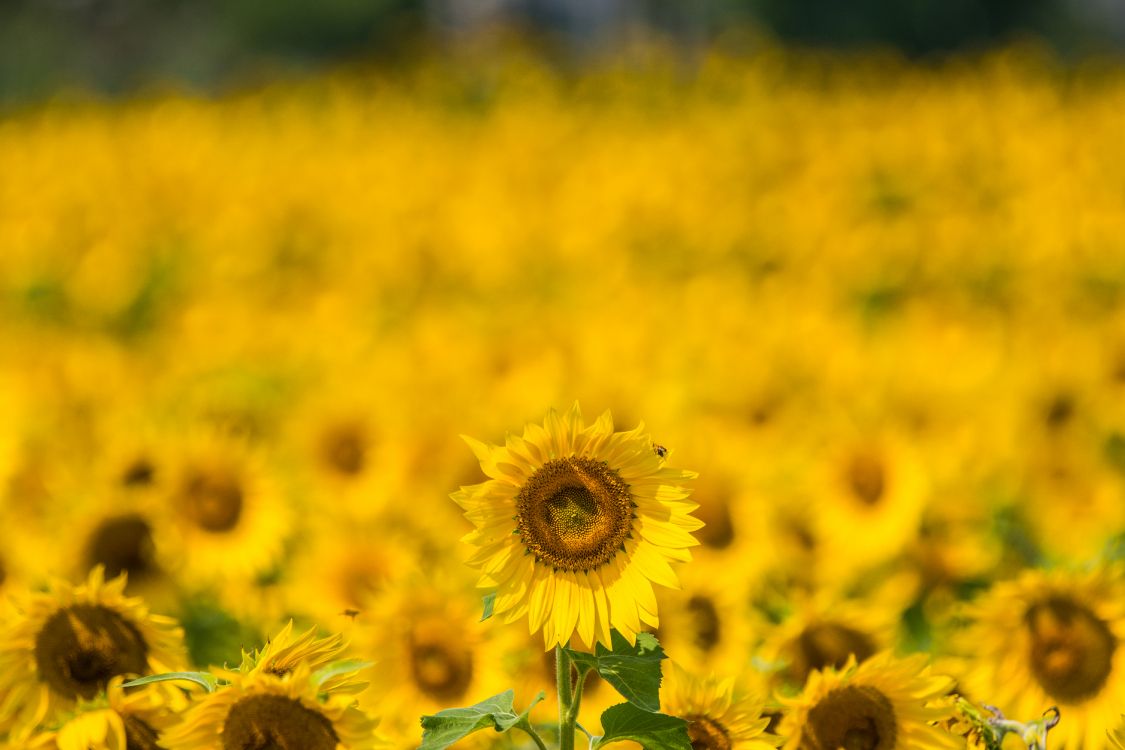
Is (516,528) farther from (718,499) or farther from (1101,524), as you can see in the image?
(1101,524)

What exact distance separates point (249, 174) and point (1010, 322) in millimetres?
5252

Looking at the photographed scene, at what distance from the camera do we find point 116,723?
1.73 metres

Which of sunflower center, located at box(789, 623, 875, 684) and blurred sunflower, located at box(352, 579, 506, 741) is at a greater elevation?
sunflower center, located at box(789, 623, 875, 684)

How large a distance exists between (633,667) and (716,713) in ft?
0.70

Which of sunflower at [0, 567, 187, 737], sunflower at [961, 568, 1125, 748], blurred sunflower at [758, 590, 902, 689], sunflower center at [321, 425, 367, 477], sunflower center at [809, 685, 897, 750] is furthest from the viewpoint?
sunflower center at [321, 425, 367, 477]

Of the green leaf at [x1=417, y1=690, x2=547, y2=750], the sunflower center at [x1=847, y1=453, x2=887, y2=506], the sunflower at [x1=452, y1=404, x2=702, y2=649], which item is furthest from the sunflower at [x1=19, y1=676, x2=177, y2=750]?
the sunflower center at [x1=847, y1=453, x2=887, y2=506]

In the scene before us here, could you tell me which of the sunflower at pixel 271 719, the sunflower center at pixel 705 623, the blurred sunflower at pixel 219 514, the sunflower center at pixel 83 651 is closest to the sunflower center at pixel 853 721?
the sunflower at pixel 271 719

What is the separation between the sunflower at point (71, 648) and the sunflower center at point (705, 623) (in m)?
1.22

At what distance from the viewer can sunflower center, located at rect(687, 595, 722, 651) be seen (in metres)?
2.74

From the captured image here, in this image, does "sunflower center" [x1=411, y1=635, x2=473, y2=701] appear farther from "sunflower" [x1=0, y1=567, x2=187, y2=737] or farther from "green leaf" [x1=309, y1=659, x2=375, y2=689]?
"green leaf" [x1=309, y1=659, x2=375, y2=689]

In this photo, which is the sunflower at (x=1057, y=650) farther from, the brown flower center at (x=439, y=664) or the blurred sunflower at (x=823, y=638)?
the brown flower center at (x=439, y=664)

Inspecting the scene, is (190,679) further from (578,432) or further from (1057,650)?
(1057,650)

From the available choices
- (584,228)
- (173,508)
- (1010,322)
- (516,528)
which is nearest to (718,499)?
(173,508)

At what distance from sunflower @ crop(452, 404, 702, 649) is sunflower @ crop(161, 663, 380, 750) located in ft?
0.85
